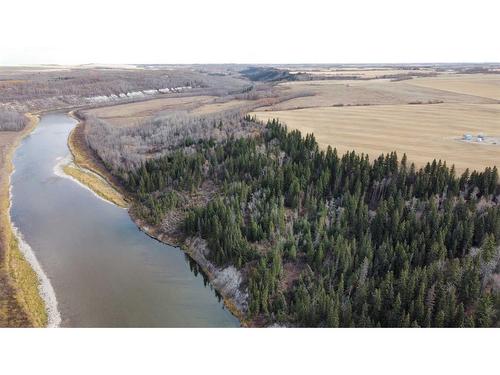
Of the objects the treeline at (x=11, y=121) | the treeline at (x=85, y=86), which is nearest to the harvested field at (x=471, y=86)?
the treeline at (x=85, y=86)

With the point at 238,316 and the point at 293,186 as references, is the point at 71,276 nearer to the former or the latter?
the point at 238,316

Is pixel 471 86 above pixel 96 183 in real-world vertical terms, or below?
above

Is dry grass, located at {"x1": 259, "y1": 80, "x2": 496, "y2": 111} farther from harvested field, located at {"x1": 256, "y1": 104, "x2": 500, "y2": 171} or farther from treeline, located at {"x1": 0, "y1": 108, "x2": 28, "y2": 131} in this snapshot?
treeline, located at {"x1": 0, "y1": 108, "x2": 28, "y2": 131}

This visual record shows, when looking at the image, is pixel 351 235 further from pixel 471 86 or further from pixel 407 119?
pixel 471 86

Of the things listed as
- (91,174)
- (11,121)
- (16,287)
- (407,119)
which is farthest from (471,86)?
(11,121)

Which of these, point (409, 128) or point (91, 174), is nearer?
point (91, 174)

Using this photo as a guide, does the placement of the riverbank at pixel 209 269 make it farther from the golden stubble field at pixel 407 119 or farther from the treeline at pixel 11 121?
the treeline at pixel 11 121

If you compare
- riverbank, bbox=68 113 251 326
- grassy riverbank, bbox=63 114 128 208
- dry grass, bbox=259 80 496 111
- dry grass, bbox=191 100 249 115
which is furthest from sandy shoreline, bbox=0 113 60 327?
dry grass, bbox=191 100 249 115
